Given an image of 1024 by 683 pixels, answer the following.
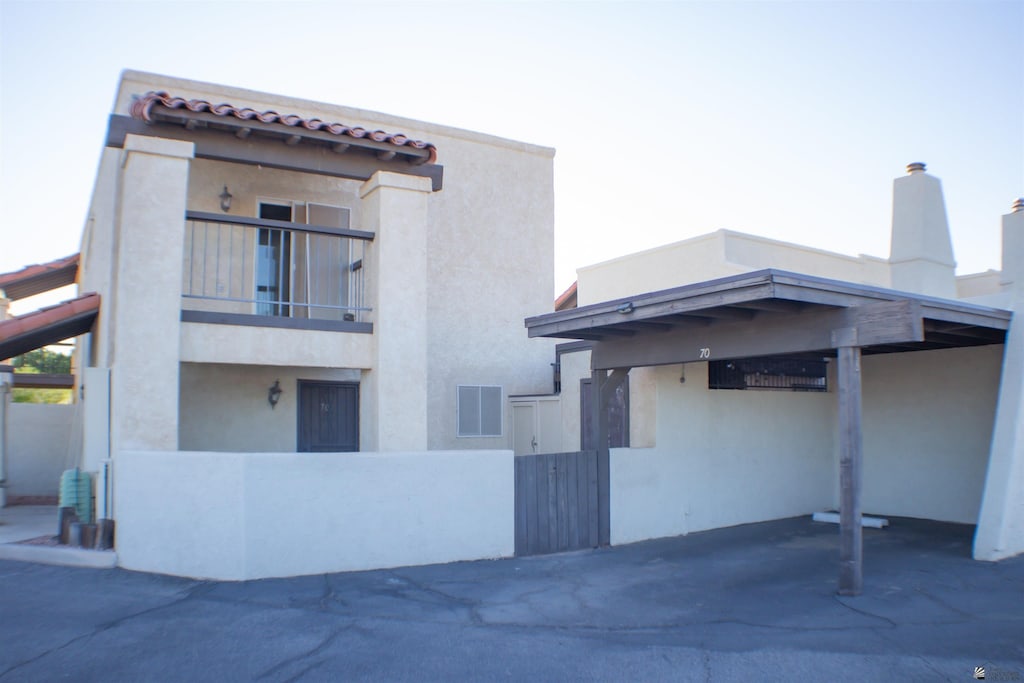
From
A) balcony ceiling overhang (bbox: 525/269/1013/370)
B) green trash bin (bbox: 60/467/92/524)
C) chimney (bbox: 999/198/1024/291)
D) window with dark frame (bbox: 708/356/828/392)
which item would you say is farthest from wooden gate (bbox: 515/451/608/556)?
chimney (bbox: 999/198/1024/291)

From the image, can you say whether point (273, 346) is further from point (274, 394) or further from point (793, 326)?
point (793, 326)

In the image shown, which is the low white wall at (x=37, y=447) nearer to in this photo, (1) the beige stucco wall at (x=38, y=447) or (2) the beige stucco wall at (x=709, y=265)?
(1) the beige stucco wall at (x=38, y=447)

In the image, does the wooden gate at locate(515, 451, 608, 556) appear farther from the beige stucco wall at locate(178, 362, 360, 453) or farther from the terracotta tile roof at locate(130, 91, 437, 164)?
the terracotta tile roof at locate(130, 91, 437, 164)

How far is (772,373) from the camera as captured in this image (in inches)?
501

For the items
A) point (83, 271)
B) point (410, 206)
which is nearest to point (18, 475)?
point (83, 271)

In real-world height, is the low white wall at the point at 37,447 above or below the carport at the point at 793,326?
below

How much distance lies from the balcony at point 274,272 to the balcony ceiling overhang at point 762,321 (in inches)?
118

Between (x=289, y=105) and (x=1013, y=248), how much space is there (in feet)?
35.5

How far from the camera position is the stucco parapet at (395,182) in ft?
32.8

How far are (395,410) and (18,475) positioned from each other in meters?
9.13

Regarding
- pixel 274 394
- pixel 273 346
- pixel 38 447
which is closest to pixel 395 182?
pixel 273 346

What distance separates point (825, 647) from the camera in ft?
20.6

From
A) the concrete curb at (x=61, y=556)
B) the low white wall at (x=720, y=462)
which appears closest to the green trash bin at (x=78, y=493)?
the concrete curb at (x=61, y=556)

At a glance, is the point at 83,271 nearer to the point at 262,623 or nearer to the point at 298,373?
the point at 298,373
